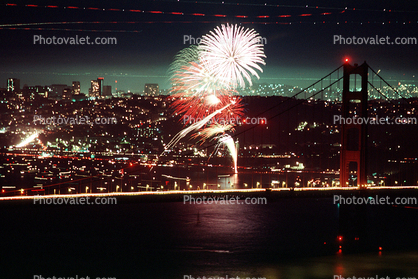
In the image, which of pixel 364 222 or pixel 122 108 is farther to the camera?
pixel 122 108

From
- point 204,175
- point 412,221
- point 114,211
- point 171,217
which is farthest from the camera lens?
point 204,175

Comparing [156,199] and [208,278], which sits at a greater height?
[156,199]

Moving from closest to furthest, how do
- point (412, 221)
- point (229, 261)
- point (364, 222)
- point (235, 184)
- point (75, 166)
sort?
1. point (229, 261)
2. point (364, 222)
3. point (412, 221)
4. point (235, 184)
5. point (75, 166)

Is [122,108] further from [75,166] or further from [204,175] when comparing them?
[204,175]

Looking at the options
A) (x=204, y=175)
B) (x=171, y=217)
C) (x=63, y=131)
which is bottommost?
(x=171, y=217)

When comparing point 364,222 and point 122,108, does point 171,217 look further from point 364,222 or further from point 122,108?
point 122,108

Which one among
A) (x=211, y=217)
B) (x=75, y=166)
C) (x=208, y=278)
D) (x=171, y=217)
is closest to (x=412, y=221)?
(x=211, y=217)

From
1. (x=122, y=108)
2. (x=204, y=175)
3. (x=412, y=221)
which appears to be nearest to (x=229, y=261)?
Result: (x=412, y=221)
